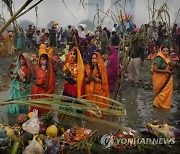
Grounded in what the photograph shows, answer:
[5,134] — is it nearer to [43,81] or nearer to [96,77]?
[43,81]

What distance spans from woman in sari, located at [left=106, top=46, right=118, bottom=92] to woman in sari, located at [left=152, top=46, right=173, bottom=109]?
6.76 feet

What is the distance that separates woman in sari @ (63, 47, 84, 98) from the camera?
22.8 feet

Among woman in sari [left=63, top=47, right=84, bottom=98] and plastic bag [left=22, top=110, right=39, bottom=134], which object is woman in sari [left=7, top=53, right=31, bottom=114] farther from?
plastic bag [left=22, top=110, right=39, bottom=134]

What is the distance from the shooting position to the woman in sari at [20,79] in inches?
278

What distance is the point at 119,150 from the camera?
4699mm

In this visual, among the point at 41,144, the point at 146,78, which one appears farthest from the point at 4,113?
the point at 146,78

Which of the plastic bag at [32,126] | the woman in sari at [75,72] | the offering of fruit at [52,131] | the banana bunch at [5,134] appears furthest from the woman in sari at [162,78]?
the banana bunch at [5,134]

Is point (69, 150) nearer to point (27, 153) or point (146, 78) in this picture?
point (27, 153)

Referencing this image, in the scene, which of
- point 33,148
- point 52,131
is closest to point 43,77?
point 52,131

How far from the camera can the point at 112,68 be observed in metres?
10.0

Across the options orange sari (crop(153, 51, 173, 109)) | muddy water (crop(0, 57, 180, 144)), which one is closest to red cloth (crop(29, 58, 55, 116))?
muddy water (crop(0, 57, 180, 144))

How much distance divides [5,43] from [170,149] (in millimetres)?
15288

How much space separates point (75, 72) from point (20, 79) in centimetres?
Answer: 101

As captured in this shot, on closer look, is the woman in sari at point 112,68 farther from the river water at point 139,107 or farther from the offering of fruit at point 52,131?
the offering of fruit at point 52,131
